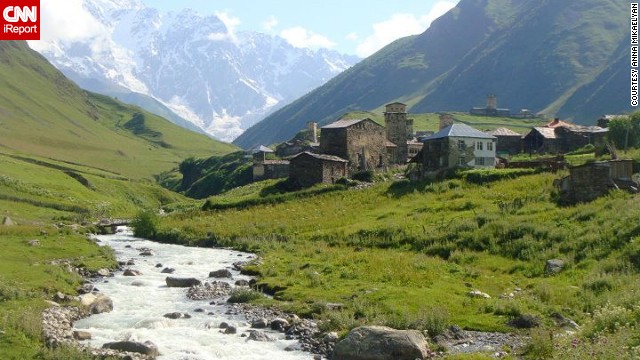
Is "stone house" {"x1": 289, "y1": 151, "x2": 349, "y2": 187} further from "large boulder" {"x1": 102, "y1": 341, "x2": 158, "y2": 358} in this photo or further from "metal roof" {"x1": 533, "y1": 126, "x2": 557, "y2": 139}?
"large boulder" {"x1": 102, "y1": 341, "x2": 158, "y2": 358}

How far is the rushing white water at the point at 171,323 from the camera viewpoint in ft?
91.9

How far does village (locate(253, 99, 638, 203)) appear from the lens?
57.2 metres

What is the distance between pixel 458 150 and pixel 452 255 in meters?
38.3

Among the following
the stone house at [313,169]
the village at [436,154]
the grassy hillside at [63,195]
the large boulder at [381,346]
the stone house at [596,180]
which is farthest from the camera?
the stone house at [313,169]

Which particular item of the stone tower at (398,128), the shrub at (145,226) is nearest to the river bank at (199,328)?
the shrub at (145,226)

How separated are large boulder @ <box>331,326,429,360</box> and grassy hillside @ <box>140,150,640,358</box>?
3.54 m

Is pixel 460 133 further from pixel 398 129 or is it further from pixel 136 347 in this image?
pixel 136 347

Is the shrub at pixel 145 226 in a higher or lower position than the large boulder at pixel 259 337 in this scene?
higher

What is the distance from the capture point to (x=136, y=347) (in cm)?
2719

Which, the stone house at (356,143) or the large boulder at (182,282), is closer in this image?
the large boulder at (182,282)

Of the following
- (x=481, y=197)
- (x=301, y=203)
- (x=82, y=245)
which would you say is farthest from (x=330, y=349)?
(x=301, y=203)

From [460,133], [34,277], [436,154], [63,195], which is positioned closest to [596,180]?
[460,133]

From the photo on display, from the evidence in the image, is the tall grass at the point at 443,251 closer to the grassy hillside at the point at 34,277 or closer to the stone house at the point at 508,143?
the grassy hillside at the point at 34,277

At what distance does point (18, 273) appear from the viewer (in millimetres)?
38281
